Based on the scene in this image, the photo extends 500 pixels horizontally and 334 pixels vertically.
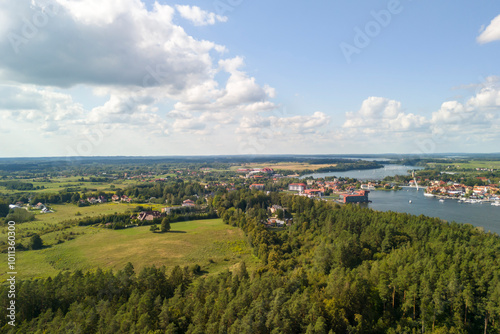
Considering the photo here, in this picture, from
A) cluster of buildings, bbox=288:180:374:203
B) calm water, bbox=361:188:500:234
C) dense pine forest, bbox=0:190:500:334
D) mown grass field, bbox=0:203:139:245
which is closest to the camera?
dense pine forest, bbox=0:190:500:334

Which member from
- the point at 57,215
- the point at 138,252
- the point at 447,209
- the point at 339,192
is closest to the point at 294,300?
the point at 138,252

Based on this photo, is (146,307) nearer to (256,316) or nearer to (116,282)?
(116,282)

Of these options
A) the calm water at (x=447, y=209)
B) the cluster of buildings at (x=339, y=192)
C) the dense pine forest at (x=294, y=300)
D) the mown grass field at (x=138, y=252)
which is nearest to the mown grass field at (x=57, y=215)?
the mown grass field at (x=138, y=252)

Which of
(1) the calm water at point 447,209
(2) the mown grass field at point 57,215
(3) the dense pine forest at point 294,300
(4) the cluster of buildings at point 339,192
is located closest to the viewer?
(3) the dense pine forest at point 294,300

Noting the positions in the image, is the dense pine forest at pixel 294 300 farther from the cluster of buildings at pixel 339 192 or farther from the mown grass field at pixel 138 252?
the cluster of buildings at pixel 339 192

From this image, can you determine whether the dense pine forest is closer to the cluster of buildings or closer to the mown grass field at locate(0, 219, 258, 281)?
the mown grass field at locate(0, 219, 258, 281)

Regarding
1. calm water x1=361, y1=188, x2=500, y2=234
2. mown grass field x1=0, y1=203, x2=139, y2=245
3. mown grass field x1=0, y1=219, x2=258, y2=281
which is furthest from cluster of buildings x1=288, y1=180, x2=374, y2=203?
mown grass field x1=0, y1=203, x2=139, y2=245

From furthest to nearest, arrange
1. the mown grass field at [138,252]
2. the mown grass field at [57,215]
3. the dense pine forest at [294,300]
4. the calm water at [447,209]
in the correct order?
the calm water at [447,209], the mown grass field at [57,215], the mown grass field at [138,252], the dense pine forest at [294,300]
